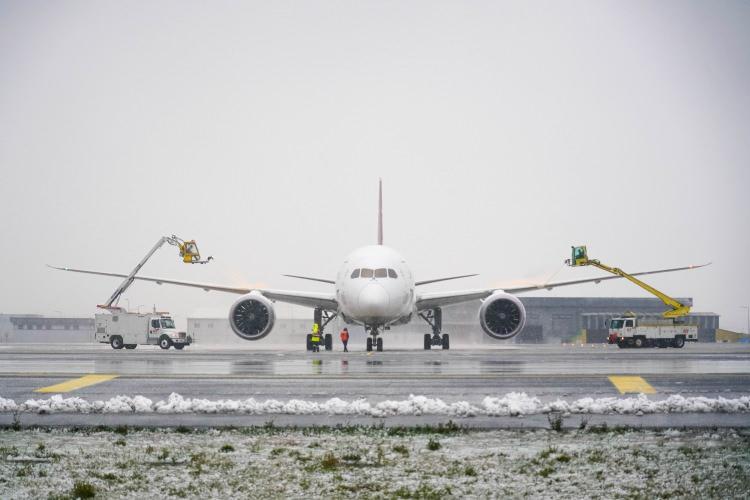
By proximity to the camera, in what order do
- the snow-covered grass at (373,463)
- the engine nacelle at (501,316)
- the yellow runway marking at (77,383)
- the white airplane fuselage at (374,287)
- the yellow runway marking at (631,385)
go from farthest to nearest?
the engine nacelle at (501,316) < the white airplane fuselage at (374,287) < the yellow runway marking at (77,383) < the yellow runway marking at (631,385) < the snow-covered grass at (373,463)

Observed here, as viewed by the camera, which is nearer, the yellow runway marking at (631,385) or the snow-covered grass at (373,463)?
the snow-covered grass at (373,463)

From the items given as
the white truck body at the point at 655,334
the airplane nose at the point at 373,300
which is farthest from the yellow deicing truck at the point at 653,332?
the airplane nose at the point at 373,300

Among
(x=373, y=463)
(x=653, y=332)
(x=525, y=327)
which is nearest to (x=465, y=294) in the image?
(x=653, y=332)

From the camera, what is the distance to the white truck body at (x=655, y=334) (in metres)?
46.1

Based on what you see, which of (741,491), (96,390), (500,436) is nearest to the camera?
(741,491)

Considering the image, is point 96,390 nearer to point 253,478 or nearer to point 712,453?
point 253,478

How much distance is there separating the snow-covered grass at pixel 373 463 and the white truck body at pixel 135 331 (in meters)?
38.5

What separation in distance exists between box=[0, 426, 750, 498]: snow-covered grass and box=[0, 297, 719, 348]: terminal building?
59779mm

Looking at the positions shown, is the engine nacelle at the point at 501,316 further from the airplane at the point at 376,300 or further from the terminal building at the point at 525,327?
the terminal building at the point at 525,327

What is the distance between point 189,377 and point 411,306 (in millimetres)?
22160

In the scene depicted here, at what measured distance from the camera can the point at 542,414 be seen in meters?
10.1

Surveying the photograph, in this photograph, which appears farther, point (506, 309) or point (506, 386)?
point (506, 309)

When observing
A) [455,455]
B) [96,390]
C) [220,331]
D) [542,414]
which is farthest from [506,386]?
[220,331]

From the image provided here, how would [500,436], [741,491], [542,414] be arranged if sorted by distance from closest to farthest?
[741,491] < [500,436] < [542,414]
